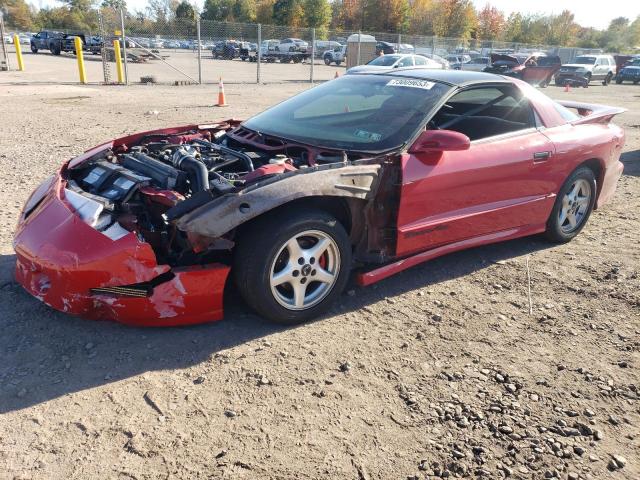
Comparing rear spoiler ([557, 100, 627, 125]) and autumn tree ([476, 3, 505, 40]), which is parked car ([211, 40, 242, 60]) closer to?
rear spoiler ([557, 100, 627, 125])

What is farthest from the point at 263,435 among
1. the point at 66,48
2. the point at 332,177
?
the point at 66,48

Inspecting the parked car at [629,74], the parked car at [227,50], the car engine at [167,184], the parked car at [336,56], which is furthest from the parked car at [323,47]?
the car engine at [167,184]

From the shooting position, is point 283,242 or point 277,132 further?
point 277,132

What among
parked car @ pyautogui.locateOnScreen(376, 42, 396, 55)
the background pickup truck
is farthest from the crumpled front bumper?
the background pickup truck

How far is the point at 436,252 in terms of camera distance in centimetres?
395

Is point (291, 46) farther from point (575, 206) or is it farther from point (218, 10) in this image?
point (218, 10)

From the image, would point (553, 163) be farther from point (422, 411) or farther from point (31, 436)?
point (31, 436)

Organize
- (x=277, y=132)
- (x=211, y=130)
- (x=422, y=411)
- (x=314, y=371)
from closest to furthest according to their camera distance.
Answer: (x=422, y=411) → (x=314, y=371) → (x=277, y=132) → (x=211, y=130)

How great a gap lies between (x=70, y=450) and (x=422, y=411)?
1610 mm

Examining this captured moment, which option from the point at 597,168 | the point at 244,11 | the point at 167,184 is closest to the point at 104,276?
the point at 167,184

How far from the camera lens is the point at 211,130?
4824mm

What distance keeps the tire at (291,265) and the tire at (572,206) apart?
2.34m

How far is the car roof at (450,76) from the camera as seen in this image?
4.20 m

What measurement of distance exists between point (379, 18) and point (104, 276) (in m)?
63.1
